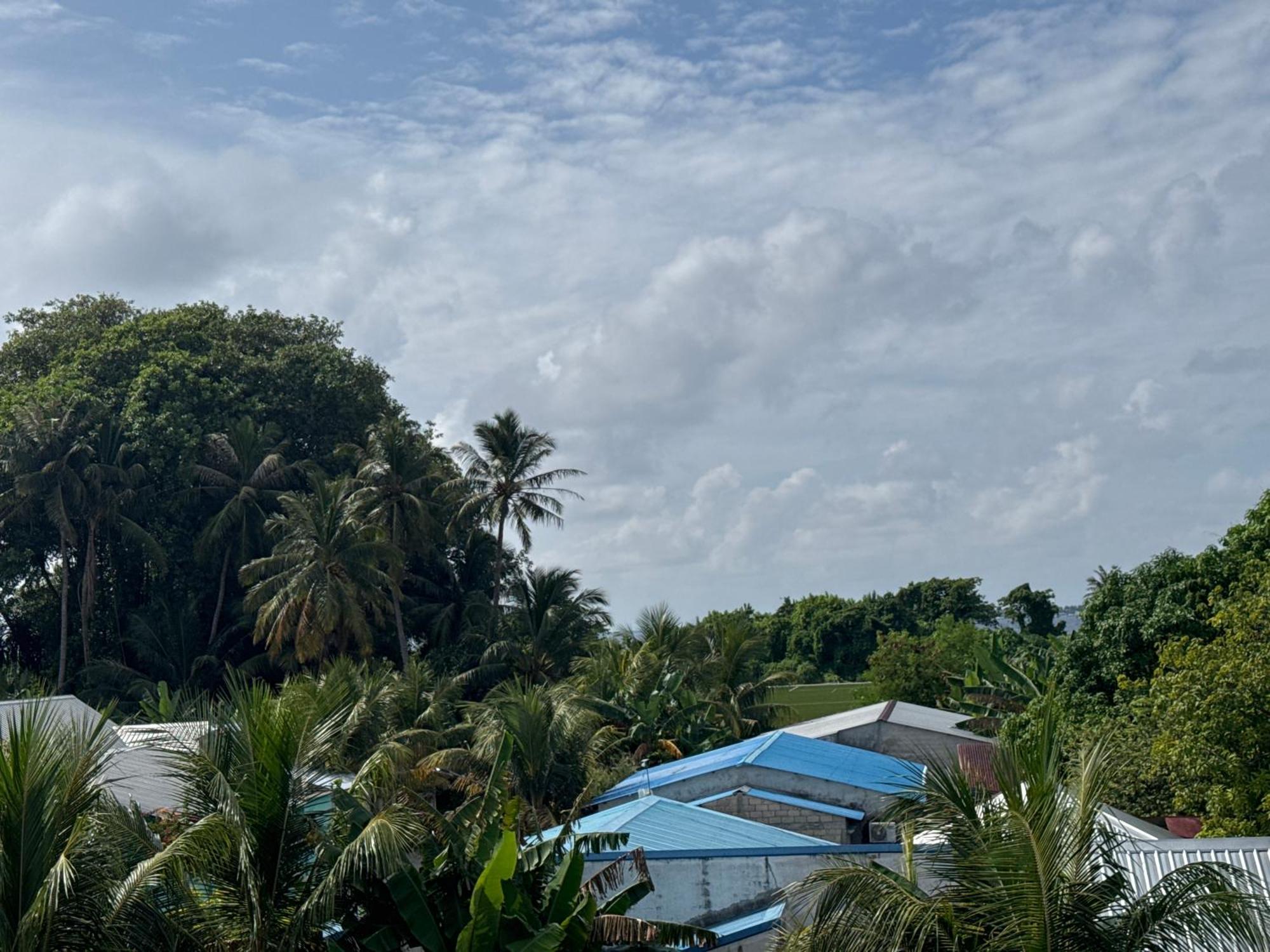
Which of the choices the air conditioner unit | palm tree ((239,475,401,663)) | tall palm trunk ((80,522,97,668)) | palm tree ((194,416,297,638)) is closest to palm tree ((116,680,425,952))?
the air conditioner unit

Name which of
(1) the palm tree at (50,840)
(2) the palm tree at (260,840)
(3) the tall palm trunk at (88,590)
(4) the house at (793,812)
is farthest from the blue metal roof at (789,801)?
(3) the tall palm trunk at (88,590)

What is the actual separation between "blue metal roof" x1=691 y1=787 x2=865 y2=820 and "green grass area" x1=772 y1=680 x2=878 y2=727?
121 ft

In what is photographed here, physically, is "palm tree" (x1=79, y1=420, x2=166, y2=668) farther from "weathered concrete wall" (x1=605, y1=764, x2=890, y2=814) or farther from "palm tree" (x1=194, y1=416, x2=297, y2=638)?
"weathered concrete wall" (x1=605, y1=764, x2=890, y2=814)

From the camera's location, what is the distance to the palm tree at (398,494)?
43.2 meters

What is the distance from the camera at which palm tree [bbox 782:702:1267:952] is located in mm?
8680

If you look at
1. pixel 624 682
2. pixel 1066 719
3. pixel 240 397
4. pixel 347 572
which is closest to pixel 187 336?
pixel 240 397

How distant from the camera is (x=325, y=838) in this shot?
10.5 meters

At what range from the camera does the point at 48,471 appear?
44.2 meters

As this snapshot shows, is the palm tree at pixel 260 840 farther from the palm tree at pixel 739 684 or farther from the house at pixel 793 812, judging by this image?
the palm tree at pixel 739 684

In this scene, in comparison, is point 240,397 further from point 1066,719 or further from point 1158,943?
point 1158,943

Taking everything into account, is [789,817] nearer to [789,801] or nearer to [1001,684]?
[789,801]

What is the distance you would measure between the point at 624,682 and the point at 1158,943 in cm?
2482

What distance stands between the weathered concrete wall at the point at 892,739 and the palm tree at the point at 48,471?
28.3 metres

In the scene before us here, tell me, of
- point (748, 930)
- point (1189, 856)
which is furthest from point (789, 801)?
point (1189, 856)
